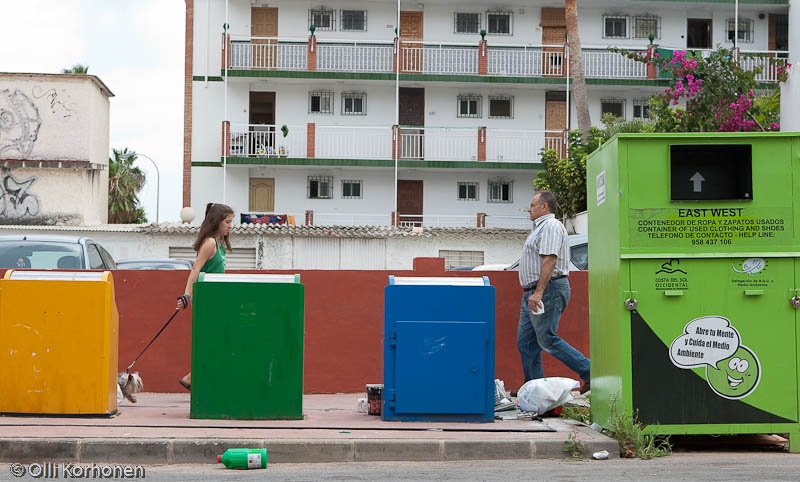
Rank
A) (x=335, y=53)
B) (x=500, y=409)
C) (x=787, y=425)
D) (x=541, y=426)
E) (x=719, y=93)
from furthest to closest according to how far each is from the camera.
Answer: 1. (x=335, y=53)
2. (x=719, y=93)
3. (x=500, y=409)
4. (x=541, y=426)
5. (x=787, y=425)

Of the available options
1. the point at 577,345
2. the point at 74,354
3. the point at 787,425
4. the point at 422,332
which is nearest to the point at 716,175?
the point at 787,425

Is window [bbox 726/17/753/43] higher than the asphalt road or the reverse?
higher

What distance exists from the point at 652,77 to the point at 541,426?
112 ft

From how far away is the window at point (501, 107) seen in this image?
41.9 metres

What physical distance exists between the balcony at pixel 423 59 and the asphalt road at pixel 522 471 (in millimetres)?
33358

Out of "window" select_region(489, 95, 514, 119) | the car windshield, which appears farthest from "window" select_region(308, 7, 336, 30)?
the car windshield

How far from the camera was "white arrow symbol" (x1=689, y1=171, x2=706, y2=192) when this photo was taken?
27.1 ft

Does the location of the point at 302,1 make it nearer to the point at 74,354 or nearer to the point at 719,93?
the point at 719,93

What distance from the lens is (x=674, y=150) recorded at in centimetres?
831

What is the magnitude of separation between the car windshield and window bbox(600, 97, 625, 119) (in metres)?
29.9

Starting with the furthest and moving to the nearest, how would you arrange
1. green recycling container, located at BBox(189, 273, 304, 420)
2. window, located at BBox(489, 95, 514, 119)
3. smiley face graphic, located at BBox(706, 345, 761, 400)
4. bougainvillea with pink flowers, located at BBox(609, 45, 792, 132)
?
window, located at BBox(489, 95, 514, 119) → bougainvillea with pink flowers, located at BBox(609, 45, 792, 132) → green recycling container, located at BBox(189, 273, 304, 420) → smiley face graphic, located at BBox(706, 345, 761, 400)

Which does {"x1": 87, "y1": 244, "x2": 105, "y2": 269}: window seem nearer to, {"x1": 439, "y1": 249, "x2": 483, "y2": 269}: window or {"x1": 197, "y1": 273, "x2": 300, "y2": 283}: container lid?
{"x1": 197, "y1": 273, "x2": 300, "y2": 283}: container lid

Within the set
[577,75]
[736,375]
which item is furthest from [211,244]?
[577,75]

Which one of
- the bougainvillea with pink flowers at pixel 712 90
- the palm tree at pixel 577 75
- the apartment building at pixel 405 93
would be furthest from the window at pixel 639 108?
the bougainvillea with pink flowers at pixel 712 90
